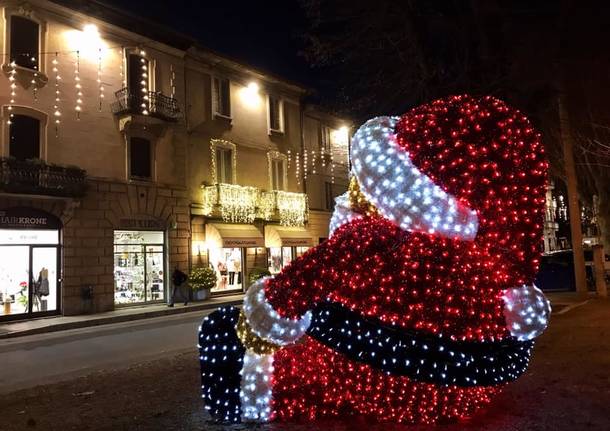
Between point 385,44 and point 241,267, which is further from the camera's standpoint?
point 241,267

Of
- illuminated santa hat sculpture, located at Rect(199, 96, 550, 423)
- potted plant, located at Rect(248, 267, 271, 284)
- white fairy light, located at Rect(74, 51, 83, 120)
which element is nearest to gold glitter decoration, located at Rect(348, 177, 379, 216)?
illuminated santa hat sculpture, located at Rect(199, 96, 550, 423)

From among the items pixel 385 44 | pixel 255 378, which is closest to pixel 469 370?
pixel 255 378

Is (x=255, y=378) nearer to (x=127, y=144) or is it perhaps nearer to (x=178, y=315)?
(x=178, y=315)

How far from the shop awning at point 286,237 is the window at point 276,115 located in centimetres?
502

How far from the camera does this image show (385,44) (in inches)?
469

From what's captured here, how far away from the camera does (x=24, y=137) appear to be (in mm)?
16609

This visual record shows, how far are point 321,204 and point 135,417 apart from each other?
25.4 meters

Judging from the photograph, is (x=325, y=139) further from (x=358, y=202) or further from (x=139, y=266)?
(x=358, y=202)

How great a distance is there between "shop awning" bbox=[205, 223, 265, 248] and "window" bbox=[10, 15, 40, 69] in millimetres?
9046

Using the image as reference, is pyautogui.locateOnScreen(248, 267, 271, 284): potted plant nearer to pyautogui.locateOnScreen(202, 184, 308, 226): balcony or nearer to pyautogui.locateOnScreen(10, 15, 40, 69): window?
pyautogui.locateOnScreen(202, 184, 308, 226): balcony

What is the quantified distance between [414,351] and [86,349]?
886 centimetres

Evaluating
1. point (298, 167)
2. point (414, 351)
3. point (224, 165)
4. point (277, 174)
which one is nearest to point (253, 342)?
point (414, 351)

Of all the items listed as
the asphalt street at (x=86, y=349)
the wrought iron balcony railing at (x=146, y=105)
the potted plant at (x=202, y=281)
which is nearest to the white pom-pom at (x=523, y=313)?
the asphalt street at (x=86, y=349)

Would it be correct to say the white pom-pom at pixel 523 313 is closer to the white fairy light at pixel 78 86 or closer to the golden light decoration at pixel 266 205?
the white fairy light at pixel 78 86
